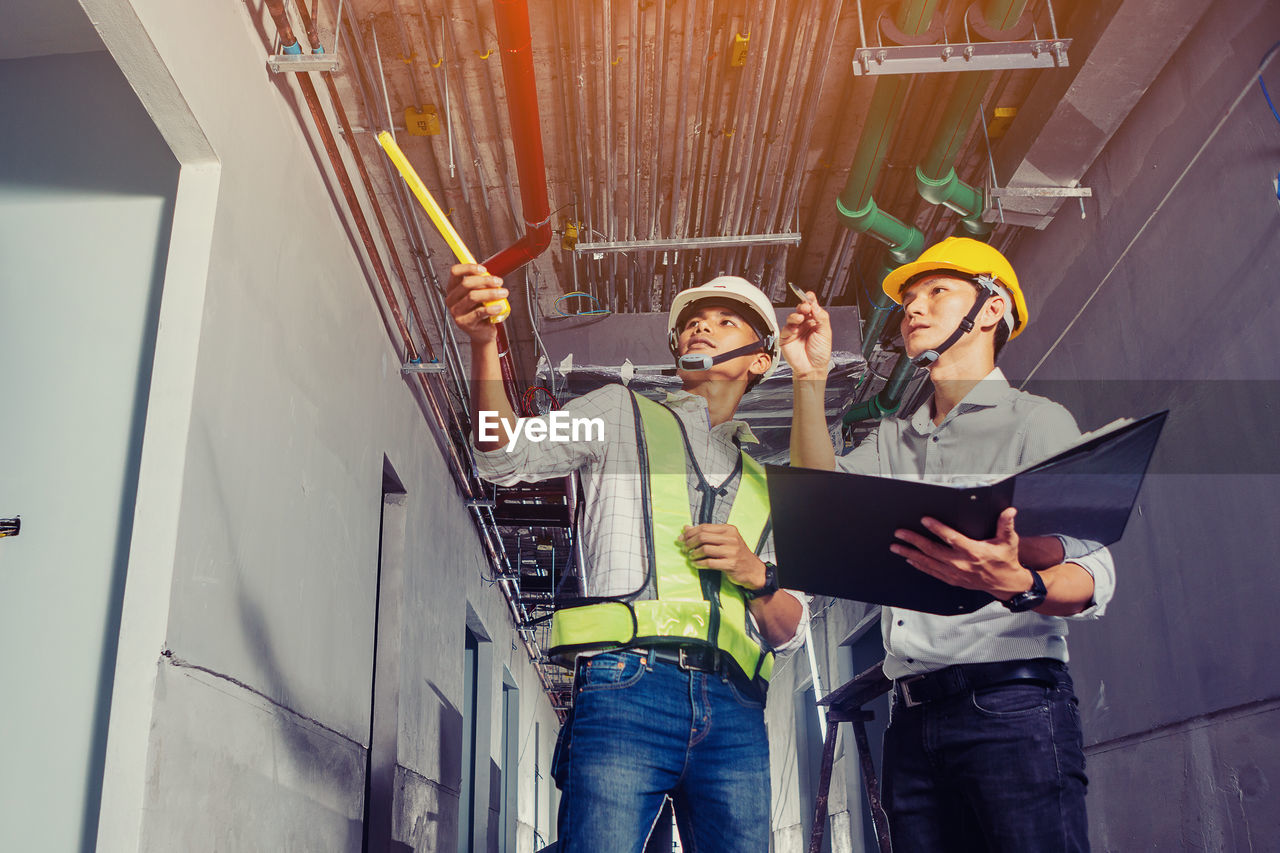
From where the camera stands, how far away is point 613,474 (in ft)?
5.11

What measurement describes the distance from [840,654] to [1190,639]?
15.8ft

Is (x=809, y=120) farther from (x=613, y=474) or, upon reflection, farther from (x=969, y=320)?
(x=613, y=474)

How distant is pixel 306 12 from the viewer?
9.99ft

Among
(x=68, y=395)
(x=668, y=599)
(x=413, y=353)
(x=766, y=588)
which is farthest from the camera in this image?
(x=413, y=353)

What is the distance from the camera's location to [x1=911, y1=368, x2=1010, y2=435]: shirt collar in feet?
5.66

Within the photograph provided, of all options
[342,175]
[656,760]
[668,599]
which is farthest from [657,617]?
[342,175]

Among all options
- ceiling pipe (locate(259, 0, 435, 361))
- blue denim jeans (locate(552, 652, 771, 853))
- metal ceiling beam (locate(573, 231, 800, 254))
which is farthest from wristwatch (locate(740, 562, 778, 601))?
Answer: metal ceiling beam (locate(573, 231, 800, 254))

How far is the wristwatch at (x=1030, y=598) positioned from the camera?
1368 mm

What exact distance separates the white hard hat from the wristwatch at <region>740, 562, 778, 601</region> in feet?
1.59

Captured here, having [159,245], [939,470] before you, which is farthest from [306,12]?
[939,470]

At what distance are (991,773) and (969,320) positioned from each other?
819 mm

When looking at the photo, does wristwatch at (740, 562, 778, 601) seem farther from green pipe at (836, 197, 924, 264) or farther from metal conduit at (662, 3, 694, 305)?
green pipe at (836, 197, 924, 264)

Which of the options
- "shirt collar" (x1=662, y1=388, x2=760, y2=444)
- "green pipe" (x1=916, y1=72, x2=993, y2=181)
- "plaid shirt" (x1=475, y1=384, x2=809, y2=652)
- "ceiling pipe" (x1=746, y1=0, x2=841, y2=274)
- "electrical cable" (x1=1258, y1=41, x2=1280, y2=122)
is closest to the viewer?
"plaid shirt" (x1=475, y1=384, x2=809, y2=652)

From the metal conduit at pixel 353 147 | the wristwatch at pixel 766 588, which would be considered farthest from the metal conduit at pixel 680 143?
the wristwatch at pixel 766 588
